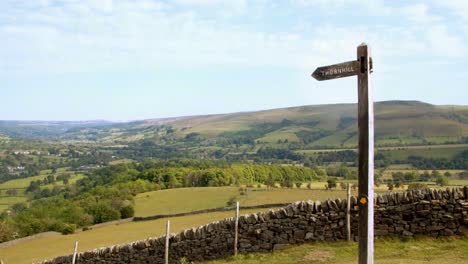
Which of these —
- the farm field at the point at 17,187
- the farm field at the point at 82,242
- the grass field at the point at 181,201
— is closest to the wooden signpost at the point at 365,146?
the farm field at the point at 82,242

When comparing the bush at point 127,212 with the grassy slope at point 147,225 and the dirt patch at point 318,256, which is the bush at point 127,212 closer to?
the grassy slope at point 147,225

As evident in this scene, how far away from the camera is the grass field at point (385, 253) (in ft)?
37.9

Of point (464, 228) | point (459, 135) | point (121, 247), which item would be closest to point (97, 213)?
point (121, 247)

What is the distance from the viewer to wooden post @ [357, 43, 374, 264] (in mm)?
6609

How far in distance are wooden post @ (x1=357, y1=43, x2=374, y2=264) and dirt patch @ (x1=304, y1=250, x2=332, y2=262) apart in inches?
242

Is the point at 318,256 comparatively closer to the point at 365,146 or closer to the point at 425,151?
the point at 365,146

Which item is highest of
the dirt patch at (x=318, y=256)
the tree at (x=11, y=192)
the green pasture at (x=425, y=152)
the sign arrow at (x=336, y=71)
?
the sign arrow at (x=336, y=71)

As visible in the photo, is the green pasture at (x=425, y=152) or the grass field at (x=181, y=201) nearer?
the grass field at (x=181, y=201)

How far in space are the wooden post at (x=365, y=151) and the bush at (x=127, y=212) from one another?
198 feet

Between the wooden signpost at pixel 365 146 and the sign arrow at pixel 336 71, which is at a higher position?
the sign arrow at pixel 336 71

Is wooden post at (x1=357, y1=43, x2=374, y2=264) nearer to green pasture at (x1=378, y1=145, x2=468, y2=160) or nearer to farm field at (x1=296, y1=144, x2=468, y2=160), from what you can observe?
green pasture at (x1=378, y1=145, x2=468, y2=160)

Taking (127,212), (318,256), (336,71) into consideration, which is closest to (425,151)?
(127,212)

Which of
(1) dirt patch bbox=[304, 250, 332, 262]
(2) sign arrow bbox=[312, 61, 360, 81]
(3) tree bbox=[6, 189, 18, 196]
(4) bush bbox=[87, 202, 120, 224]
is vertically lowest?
(3) tree bbox=[6, 189, 18, 196]

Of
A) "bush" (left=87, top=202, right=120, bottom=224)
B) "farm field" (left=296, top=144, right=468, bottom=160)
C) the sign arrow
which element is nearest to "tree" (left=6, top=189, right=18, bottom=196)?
"bush" (left=87, top=202, right=120, bottom=224)
